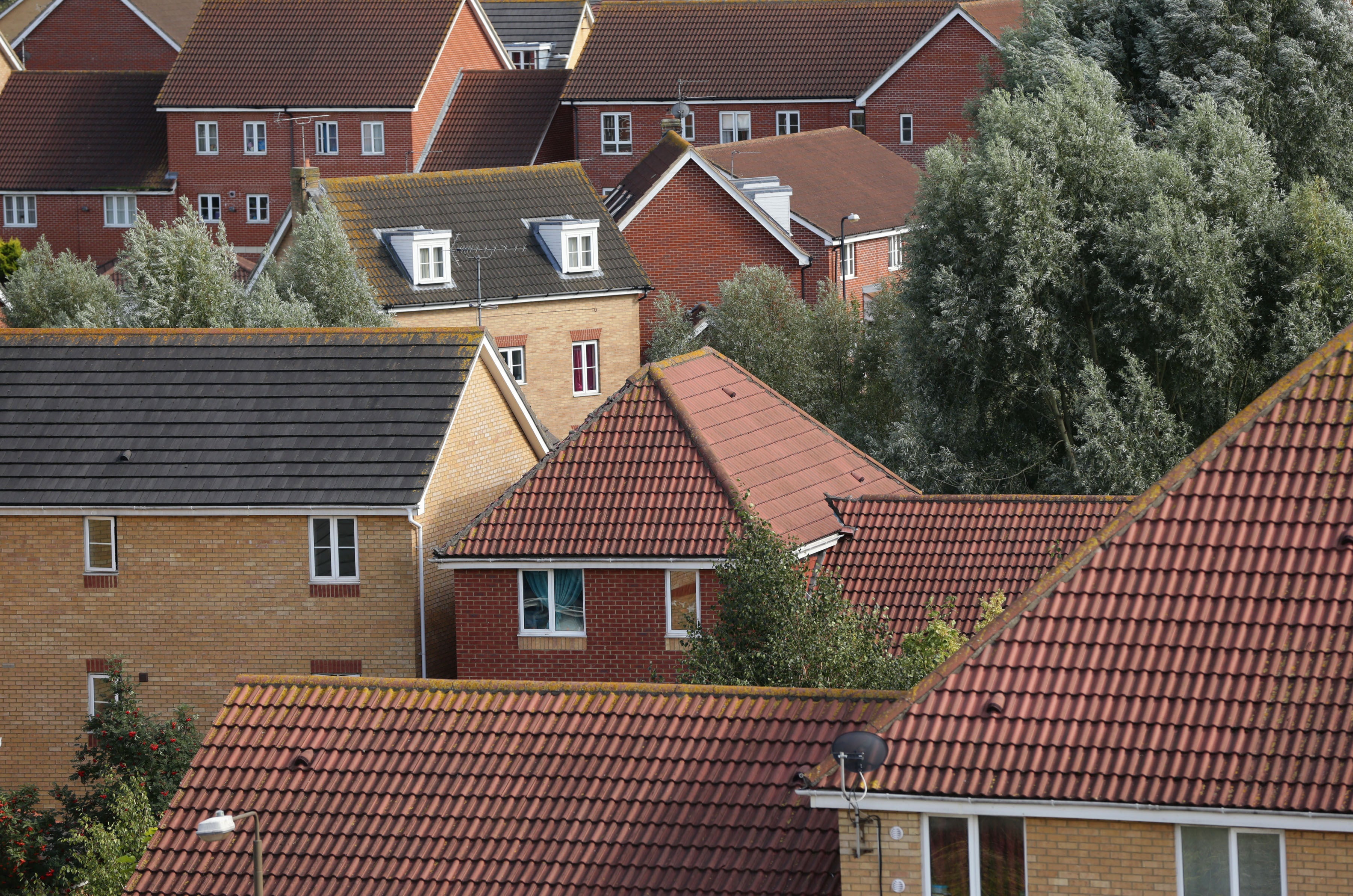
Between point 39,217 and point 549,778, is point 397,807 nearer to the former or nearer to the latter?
point 549,778

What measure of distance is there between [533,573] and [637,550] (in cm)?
164

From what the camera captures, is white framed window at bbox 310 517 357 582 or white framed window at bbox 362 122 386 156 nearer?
white framed window at bbox 310 517 357 582

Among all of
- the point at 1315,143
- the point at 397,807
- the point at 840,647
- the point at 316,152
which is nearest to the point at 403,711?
the point at 397,807

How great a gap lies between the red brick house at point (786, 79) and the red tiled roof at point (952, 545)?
41.8m

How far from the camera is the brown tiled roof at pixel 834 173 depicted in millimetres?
59406

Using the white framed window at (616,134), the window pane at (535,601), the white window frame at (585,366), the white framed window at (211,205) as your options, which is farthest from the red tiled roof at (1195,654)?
the white framed window at (211,205)

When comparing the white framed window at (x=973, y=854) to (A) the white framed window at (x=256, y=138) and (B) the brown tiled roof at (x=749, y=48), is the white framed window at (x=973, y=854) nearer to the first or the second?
(B) the brown tiled roof at (x=749, y=48)

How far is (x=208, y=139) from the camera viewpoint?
70562 mm

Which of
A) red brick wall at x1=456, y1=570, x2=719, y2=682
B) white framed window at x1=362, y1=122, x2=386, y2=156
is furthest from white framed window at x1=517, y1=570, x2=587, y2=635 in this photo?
white framed window at x1=362, y1=122, x2=386, y2=156

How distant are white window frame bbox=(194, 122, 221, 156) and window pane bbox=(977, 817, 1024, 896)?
60.4 m

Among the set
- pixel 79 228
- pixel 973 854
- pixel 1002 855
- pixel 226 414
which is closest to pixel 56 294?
pixel 226 414

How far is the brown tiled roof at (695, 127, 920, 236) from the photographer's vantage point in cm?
5941

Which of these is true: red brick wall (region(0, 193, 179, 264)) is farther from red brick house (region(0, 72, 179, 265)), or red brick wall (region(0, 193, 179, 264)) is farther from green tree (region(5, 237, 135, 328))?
green tree (region(5, 237, 135, 328))

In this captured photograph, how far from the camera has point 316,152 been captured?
7050cm
